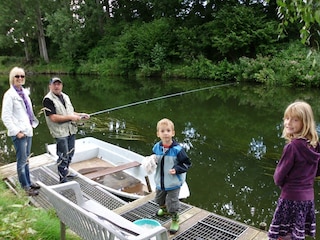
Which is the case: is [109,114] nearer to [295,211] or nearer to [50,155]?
[50,155]

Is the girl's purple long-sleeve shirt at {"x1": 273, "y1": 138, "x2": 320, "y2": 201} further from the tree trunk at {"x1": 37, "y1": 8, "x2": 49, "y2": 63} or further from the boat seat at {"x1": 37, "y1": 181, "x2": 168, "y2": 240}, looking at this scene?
the tree trunk at {"x1": 37, "y1": 8, "x2": 49, "y2": 63}

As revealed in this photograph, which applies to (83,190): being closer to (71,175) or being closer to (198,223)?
(71,175)

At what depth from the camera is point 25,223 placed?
2.31 meters

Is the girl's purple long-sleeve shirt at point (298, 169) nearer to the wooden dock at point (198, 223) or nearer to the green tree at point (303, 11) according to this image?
the green tree at point (303, 11)

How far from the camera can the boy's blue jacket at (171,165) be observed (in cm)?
315

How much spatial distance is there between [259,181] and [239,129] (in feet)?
11.5

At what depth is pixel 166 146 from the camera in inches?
127

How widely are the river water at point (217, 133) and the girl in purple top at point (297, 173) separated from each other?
1.90 m

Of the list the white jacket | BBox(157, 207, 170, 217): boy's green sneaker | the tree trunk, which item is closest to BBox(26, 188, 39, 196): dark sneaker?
the white jacket

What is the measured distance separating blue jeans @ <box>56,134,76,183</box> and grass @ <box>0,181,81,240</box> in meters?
0.59

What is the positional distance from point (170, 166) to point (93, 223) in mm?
1183

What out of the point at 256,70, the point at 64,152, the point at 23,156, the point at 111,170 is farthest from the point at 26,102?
the point at 256,70

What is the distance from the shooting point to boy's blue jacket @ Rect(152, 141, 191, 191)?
315 cm

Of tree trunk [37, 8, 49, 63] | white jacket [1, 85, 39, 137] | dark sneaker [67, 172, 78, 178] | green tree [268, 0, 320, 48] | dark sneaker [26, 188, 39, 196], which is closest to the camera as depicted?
green tree [268, 0, 320, 48]
